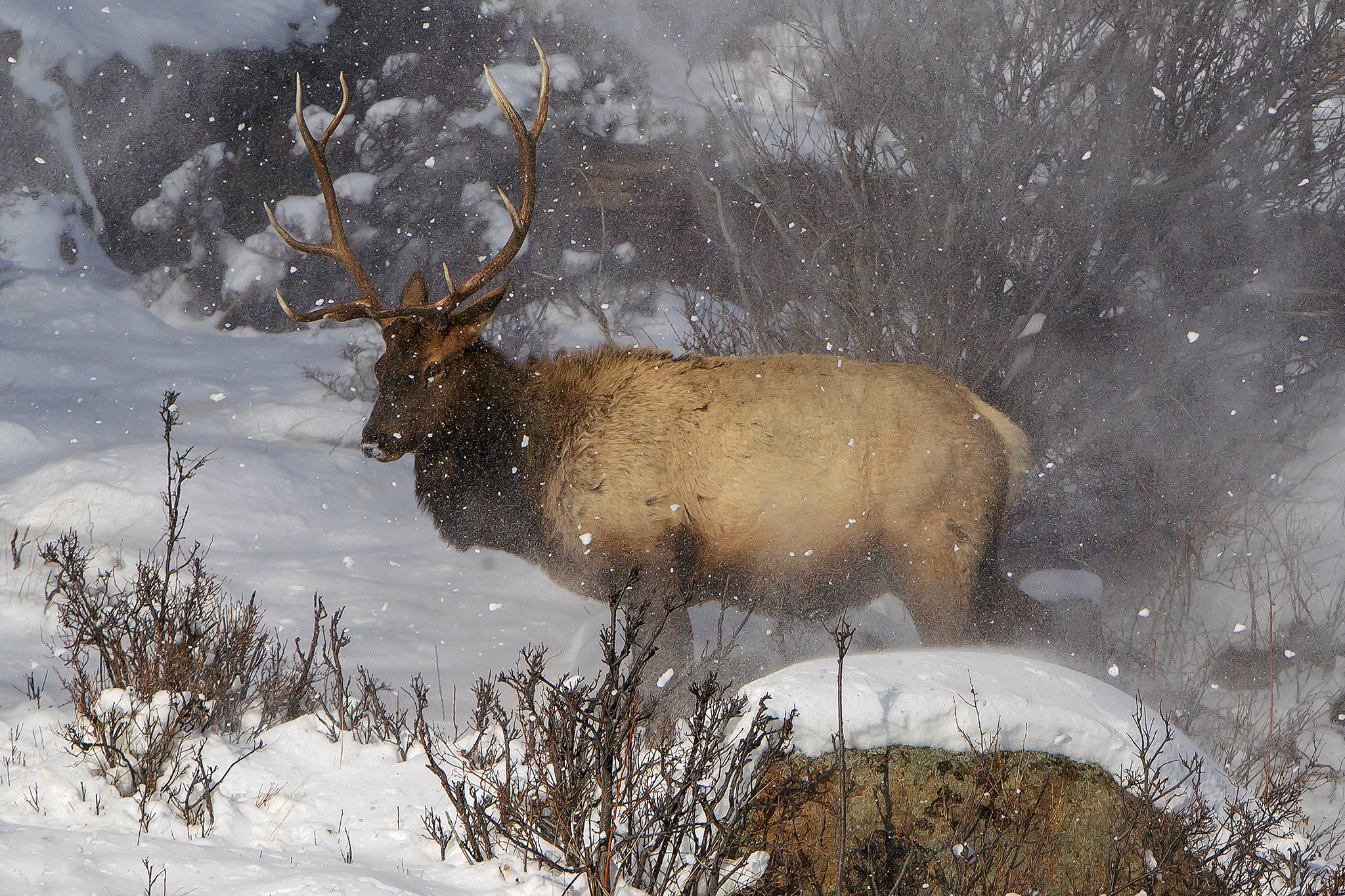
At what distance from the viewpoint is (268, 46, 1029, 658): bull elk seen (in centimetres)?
395

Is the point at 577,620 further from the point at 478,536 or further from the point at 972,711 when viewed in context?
the point at 972,711

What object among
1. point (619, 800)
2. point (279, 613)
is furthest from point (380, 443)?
point (619, 800)

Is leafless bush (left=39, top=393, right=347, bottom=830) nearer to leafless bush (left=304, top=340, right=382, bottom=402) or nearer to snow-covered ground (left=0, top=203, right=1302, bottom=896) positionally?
snow-covered ground (left=0, top=203, right=1302, bottom=896)

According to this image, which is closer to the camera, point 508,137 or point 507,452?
point 507,452

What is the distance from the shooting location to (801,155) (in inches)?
258

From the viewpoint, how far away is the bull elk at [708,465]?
395 centimetres

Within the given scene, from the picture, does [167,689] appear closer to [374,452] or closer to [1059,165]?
[374,452]

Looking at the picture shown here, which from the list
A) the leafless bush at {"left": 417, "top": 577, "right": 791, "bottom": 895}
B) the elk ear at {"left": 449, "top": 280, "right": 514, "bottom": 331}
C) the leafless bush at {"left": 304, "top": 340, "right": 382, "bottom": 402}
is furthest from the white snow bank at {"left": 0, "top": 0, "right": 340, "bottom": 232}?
the leafless bush at {"left": 417, "top": 577, "right": 791, "bottom": 895}

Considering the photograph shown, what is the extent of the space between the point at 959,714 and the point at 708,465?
5.79 ft

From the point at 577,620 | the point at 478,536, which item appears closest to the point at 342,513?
the point at 577,620

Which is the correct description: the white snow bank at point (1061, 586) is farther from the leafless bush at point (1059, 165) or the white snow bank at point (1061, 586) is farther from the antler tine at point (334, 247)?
the antler tine at point (334, 247)

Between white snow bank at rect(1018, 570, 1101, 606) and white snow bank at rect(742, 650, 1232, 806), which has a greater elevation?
white snow bank at rect(1018, 570, 1101, 606)

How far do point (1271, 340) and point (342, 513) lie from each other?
6.94 m

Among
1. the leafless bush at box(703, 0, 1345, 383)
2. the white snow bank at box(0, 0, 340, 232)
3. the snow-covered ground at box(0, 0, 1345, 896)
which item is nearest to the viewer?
the snow-covered ground at box(0, 0, 1345, 896)
